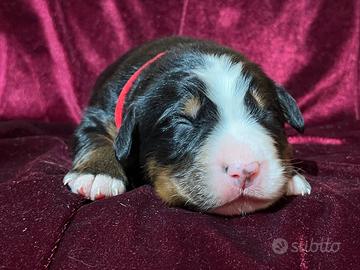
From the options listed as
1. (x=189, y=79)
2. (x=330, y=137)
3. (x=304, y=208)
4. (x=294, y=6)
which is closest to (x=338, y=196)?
(x=304, y=208)

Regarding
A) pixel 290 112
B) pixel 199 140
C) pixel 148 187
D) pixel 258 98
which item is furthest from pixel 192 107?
pixel 290 112

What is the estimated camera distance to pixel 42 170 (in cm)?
302

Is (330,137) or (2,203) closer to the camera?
(2,203)

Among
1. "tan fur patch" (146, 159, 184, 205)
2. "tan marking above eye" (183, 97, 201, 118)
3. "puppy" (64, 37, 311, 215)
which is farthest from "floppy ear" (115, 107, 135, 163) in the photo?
"tan marking above eye" (183, 97, 201, 118)

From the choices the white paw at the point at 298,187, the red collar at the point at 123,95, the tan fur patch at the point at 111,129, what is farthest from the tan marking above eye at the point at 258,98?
the tan fur patch at the point at 111,129

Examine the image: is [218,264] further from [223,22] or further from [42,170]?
[223,22]

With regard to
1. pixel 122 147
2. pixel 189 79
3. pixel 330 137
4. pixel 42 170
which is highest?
pixel 189 79

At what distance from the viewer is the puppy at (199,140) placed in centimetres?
238

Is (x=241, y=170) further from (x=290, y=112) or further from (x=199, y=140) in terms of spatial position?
(x=290, y=112)

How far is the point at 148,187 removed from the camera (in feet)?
9.04

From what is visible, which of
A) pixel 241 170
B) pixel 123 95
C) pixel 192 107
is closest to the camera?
pixel 241 170

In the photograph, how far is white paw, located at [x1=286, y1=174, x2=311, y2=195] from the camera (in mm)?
2729

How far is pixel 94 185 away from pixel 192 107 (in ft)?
1.98

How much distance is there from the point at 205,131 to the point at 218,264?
24.0 inches
